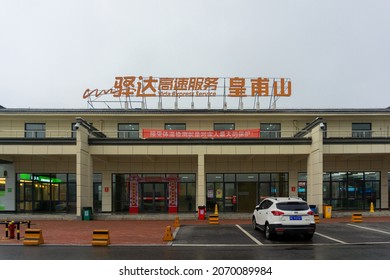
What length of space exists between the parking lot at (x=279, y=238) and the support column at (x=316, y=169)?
458 cm

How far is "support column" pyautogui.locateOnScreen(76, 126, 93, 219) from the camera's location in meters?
23.5

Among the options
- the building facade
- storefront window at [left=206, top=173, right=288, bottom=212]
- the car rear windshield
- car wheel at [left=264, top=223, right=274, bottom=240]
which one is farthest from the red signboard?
the car rear windshield

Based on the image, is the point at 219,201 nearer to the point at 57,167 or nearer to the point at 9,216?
the point at 57,167

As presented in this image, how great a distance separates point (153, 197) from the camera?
2881cm

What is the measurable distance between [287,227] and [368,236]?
177 inches

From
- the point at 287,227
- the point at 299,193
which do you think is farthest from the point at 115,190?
the point at 287,227

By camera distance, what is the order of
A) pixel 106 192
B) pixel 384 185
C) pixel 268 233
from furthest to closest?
pixel 384 185 → pixel 106 192 → pixel 268 233

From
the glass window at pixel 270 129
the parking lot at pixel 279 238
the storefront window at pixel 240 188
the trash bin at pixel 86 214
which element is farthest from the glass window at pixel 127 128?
the parking lot at pixel 279 238

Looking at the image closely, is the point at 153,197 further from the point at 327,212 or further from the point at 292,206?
the point at 292,206

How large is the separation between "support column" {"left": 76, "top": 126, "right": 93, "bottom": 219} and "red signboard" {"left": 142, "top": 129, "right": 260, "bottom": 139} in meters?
4.28

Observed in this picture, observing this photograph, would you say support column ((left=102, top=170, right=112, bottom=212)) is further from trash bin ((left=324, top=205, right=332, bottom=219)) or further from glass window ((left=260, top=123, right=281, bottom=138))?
trash bin ((left=324, top=205, right=332, bottom=219))

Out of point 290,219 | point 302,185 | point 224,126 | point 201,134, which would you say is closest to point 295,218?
point 290,219

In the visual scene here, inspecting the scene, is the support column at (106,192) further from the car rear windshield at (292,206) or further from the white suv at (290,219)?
the car rear windshield at (292,206)

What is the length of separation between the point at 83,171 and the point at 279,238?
14.1 meters
